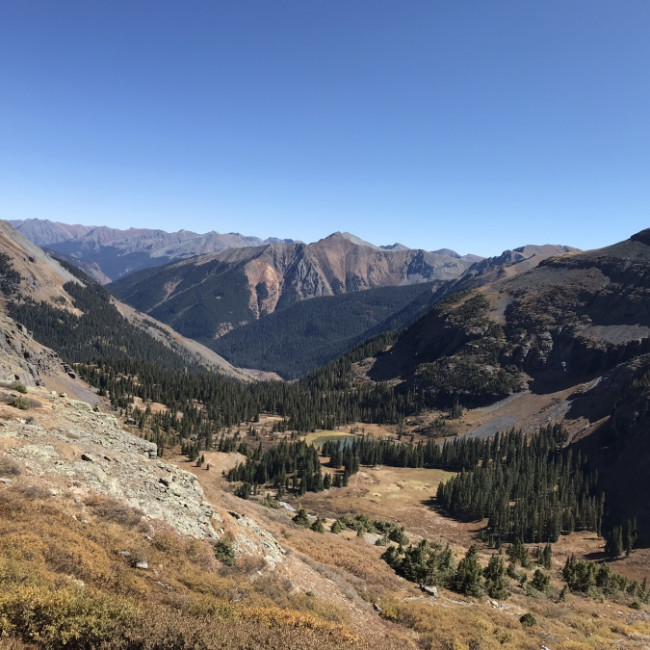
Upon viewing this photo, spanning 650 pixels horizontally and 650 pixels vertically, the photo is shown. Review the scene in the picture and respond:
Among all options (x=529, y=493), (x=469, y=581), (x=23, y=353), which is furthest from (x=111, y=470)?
(x=23, y=353)

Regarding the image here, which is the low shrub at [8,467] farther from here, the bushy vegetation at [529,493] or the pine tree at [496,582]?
the bushy vegetation at [529,493]

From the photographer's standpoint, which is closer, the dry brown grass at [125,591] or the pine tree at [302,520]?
the dry brown grass at [125,591]

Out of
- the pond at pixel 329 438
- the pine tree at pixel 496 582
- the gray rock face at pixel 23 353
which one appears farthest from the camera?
the pond at pixel 329 438

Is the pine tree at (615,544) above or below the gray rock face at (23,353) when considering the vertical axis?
below

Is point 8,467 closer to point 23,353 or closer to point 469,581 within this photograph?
point 469,581

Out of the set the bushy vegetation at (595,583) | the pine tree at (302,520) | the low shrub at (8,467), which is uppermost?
the low shrub at (8,467)

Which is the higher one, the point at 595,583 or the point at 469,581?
the point at 469,581

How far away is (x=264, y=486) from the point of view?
12019 cm

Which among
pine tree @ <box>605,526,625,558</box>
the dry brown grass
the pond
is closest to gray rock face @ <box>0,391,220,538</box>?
the dry brown grass

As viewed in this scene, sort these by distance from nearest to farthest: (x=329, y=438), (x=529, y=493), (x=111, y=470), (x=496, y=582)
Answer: (x=111, y=470)
(x=496, y=582)
(x=529, y=493)
(x=329, y=438)

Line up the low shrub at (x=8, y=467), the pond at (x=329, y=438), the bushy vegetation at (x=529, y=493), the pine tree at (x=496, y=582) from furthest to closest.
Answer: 1. the pond at (x=329, y=438)
2. the bushy vegetation at (x=529, y=493)
3. the pine tree at (x=496, y=582)
4. the low shrub at (x=8, y=467)

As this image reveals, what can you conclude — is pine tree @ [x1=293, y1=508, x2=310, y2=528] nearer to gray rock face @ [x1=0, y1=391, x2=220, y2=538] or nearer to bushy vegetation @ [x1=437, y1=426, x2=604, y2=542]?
gray rock face @ [x1=0, y1=391, x2=220, y2=538]

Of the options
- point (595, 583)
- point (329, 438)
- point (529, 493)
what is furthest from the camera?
point (329, 438)

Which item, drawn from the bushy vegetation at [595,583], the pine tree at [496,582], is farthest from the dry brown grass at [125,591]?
the bushy vegetation at [595,583]
